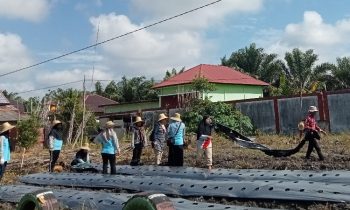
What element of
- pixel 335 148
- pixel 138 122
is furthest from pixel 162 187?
pixel 335 148

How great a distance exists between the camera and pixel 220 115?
2075 cm

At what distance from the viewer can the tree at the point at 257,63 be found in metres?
36.4

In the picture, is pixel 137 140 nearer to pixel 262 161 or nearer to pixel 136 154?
pixel 136 154

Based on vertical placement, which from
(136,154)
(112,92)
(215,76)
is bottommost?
(136,154)

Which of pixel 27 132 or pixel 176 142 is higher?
pixel 27 132

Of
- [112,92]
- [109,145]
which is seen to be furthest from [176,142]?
[112,92]

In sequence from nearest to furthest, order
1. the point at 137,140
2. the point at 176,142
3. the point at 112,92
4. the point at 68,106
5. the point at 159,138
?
the point at 176,142
the point at 159,138
the point at 137,140
the point at 68,106
the point at 112,92

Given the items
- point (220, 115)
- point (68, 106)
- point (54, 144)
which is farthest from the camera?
point (68, 106)

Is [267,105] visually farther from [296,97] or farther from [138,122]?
[138,122]

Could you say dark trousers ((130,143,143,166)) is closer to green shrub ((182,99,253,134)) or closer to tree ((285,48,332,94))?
green shrub ((182,99,253,134))

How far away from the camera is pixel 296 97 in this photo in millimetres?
20219

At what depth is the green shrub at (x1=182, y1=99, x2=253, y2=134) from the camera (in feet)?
67.5

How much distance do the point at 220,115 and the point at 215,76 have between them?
12.2m

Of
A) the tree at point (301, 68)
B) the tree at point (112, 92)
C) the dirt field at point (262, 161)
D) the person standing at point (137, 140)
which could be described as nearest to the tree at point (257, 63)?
the tree at point (301, 68)
